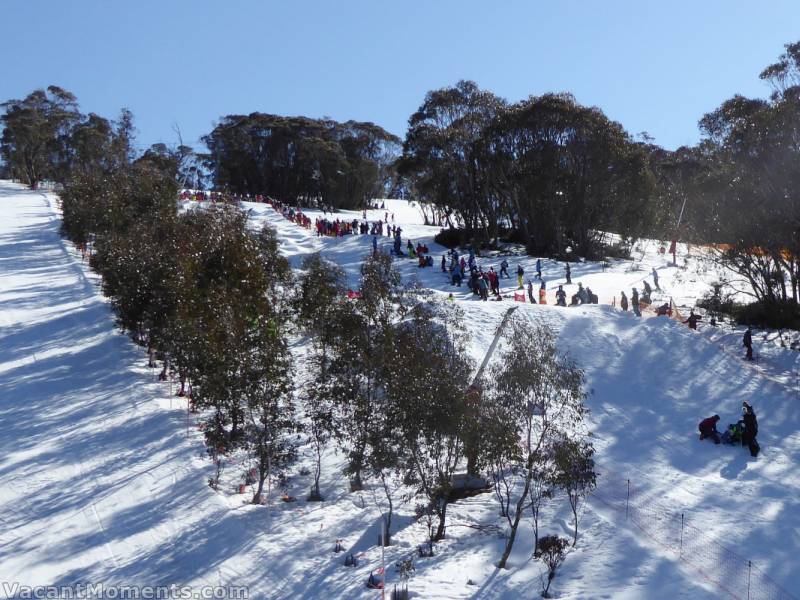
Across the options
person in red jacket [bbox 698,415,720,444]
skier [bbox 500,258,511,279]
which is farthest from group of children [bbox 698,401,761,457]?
skier [bbox 500,258,511,279]

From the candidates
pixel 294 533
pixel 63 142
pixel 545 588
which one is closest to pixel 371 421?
pixel 294 533

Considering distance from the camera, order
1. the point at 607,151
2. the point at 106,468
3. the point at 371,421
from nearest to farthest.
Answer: the point at 371,421 → the point at 106,468 → the point at 607,151

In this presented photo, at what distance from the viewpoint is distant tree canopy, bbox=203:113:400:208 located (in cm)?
7544

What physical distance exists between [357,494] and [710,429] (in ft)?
32.9

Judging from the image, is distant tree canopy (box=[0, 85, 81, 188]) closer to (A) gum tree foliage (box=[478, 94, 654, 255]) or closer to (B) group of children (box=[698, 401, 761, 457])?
(A) gum tree foliage (box=[478, 94, 654, 255])

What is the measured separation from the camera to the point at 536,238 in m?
44.3

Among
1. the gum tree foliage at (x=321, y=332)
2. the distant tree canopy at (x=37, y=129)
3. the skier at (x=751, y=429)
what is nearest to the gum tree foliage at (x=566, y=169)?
the skier at (x=751, y=429)

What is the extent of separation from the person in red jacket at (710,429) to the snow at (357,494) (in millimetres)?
547

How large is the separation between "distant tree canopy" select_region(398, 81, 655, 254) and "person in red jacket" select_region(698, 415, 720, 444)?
23.5m

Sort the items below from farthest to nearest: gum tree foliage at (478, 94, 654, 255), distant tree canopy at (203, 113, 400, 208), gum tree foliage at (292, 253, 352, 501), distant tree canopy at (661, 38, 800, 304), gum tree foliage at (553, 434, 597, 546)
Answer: distant tree canopy at (203, 113, 400, 208) < gum tree foliage at (478, 94, 654, 255) < distant tree canopy at (661, 38, 800, 304) < gum tree foliage at (292, 253, 352, 501) < gum tree foliage at (553, 434, 597, 546)

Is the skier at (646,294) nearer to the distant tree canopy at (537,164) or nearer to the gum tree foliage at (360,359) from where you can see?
the distant tree canopy at (537,164)

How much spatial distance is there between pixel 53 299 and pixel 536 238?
87.3 feet

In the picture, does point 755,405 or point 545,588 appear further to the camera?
point 755,405

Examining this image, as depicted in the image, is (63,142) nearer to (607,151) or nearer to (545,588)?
(607,151)
